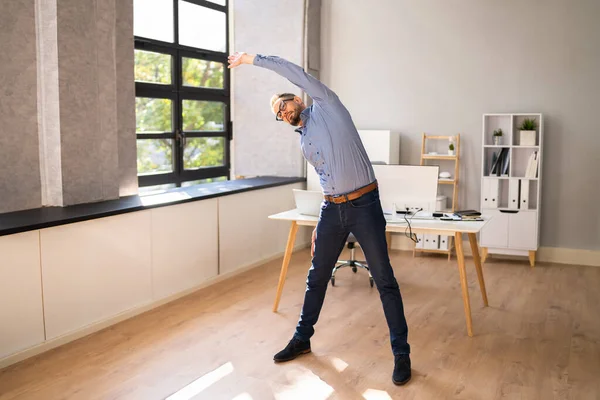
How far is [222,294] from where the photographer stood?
18.6ft

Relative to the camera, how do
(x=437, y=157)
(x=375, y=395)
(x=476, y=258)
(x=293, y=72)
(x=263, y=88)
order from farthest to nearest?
(x=263, y=88) → (x=437, y=157) → (x=476, y=258) → (x=293, y=72) → (x=375, y=395)

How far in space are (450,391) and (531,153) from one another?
4.10 metres

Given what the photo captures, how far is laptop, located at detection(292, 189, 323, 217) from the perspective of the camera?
5.03 metres

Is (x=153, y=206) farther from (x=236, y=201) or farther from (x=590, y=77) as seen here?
(x=590, y=77)

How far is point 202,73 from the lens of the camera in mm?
7145

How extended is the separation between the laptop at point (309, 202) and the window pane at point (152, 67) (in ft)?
7.12

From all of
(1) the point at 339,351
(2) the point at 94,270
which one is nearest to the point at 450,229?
(1) the point at 339,351

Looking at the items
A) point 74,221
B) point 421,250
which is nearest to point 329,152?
point 74,221

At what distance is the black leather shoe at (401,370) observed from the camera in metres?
3.71

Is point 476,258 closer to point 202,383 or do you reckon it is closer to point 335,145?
point 335,145

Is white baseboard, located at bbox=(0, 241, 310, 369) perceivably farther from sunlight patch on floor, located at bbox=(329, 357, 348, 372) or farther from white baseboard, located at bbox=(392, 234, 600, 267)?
white baseboard, located at bbox=(392, 234, 600, 267)

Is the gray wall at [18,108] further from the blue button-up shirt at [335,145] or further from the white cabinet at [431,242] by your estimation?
the white cabinet at [431,242]

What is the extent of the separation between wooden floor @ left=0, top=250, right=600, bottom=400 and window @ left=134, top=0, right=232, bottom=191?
1513 millimetres

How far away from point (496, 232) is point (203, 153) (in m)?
3.27
